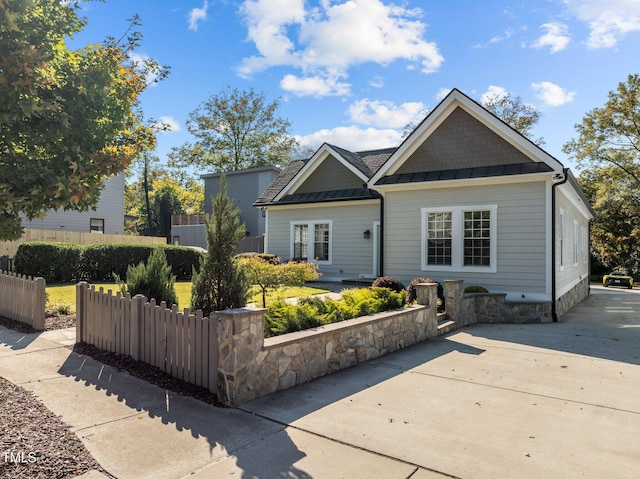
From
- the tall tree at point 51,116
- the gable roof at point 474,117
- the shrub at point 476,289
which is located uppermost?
the gable roof at point 474,117

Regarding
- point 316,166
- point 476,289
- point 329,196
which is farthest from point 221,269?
point 316,166

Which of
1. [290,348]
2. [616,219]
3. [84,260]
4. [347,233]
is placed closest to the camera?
[290,348]

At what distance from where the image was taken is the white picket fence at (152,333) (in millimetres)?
4926

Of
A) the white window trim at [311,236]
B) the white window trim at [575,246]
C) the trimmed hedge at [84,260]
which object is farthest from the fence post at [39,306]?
the white window trim at [575,246]

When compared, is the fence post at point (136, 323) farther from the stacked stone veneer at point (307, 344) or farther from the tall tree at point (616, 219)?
the tall tree at point (616, 219)

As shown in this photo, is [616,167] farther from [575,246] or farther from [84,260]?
[84,260]

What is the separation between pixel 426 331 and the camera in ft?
28.1

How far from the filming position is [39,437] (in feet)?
11.9


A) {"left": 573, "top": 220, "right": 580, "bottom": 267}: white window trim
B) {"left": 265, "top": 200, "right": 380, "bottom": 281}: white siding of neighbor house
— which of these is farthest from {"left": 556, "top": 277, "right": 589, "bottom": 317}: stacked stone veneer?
{"left": 265, "top": 200, "right": 380, "bottom": 281}: white siding of neighbor house

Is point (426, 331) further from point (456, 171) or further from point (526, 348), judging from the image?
point (456, 171)

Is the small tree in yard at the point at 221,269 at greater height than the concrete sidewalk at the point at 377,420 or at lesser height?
greater

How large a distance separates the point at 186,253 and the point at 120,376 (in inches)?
497

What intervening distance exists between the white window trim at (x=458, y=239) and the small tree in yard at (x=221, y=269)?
765cm

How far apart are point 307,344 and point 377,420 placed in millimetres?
1617
